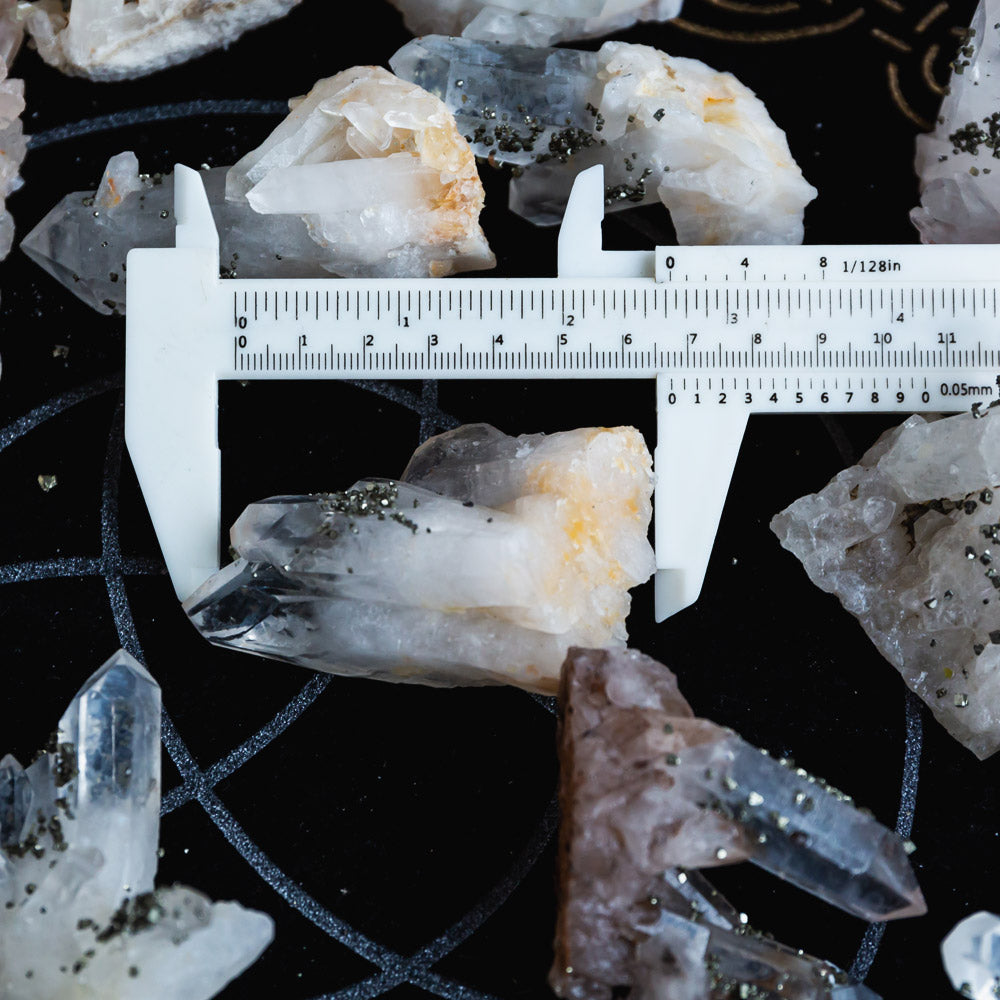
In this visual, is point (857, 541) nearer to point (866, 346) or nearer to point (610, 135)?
point (866, 346)

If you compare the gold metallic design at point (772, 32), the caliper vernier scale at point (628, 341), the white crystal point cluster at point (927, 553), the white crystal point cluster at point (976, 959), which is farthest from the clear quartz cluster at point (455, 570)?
the gold metallic design at point (772, 32)

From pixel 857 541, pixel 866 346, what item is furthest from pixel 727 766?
pixel 866 346

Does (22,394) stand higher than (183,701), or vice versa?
(22,394)

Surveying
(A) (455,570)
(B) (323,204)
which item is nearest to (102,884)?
(A) (455,570)

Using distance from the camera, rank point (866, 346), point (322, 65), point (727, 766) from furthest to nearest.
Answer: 1. point (322, 65)
2. point (866, 346)
3. point (727, 766)

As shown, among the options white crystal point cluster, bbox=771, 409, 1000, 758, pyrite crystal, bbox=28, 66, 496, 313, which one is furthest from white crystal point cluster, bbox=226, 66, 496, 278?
white crystal point cluster, bbox=771, 409, 1000, 758
